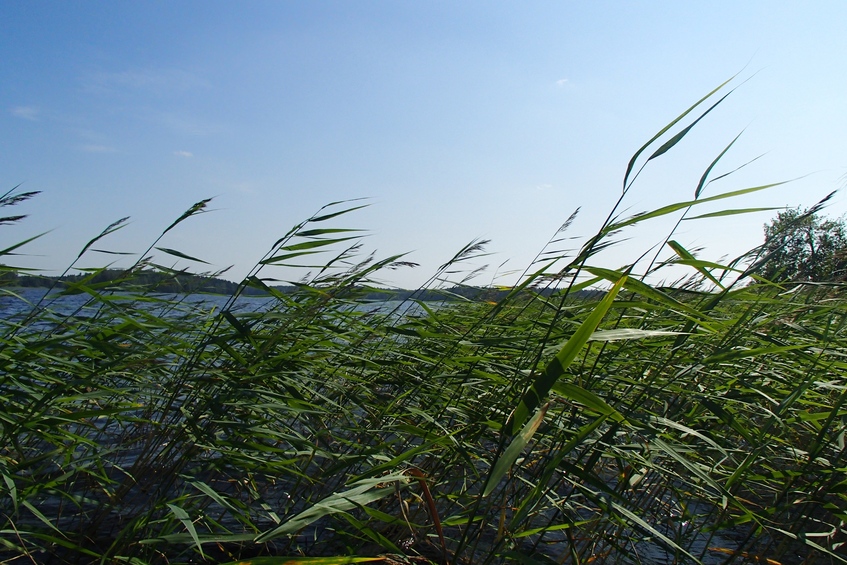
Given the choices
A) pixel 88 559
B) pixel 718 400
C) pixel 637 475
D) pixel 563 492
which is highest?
pixel 718 400

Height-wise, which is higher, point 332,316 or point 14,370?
point 332,316

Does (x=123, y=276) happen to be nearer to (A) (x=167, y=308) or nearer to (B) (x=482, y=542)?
(A) (x=167, y=308)

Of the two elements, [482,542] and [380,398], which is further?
[482,542]

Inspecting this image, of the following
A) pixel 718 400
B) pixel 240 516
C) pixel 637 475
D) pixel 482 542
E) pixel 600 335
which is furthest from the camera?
pixel 482 542

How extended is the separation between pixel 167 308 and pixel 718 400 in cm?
325

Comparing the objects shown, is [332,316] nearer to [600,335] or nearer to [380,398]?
[380,398]

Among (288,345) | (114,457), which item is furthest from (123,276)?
(114,457)

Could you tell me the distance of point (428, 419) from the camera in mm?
2326

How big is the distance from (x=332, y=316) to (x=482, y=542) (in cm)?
162

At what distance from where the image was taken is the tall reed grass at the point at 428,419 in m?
2.14

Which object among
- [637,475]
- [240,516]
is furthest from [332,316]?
[637,475]

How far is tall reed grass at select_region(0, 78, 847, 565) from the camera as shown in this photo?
2141 mm

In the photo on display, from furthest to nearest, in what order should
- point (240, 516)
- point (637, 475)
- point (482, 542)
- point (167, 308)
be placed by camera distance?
point (167, 308) → point (482, 542) → point (240, 516) → point (637, 475)

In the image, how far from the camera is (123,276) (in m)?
3.07
